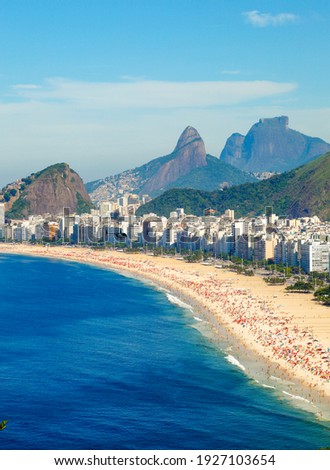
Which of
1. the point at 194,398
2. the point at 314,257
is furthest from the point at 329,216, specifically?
the point at 194,398

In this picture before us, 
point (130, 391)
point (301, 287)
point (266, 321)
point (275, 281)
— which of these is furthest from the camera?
point (275, 281)

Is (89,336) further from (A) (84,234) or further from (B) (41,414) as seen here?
(A) (84,234)

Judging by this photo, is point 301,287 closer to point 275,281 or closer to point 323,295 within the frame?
point 323,295

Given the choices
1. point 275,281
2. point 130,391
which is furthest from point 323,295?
point 130,391

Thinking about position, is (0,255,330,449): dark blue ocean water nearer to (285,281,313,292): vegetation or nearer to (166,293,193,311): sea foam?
(166,293,193,311): sea foam
